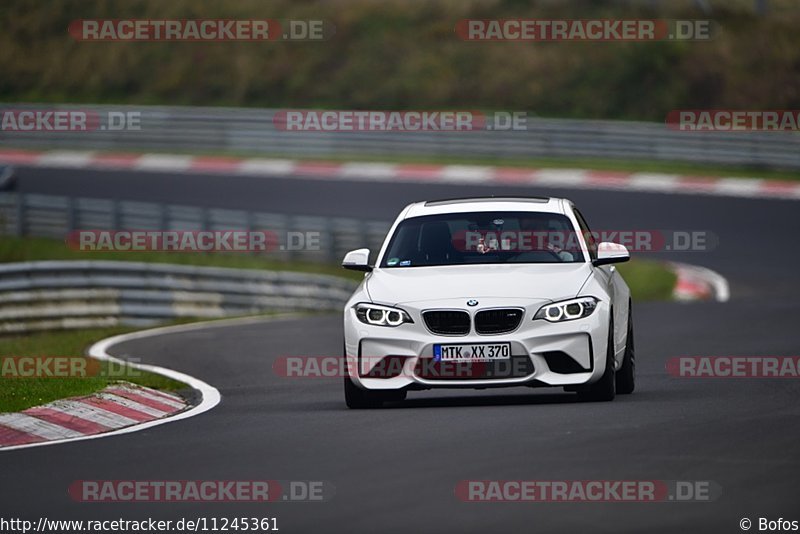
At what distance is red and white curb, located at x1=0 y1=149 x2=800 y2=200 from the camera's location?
36.2 meters

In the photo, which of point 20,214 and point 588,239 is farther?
point 20,214

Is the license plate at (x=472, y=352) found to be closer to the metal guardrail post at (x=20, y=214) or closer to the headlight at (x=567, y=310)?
the headlight at (x=567, y=310)

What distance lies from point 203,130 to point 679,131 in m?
11.7

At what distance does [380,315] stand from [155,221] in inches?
727

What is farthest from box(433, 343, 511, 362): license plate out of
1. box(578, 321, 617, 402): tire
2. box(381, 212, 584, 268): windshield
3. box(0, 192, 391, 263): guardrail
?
box(0, 192, 391, 263): guardrail

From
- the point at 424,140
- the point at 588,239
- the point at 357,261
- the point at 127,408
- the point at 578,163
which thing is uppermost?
the point at 424,140

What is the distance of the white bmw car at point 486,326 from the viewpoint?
1151cm

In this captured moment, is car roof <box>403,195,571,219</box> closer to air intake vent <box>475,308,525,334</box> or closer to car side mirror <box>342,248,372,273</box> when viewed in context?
car side mirror <box>342,248,372,273</box>

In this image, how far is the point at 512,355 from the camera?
452 inches

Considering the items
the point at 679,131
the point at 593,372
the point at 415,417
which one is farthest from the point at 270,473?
the point at 679,131

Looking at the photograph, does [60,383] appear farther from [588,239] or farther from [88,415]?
[588,239]

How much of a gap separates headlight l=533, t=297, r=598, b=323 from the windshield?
79 centimetres

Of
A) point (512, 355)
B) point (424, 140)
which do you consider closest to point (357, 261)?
point (512, 355)

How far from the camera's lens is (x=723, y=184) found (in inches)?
1433
